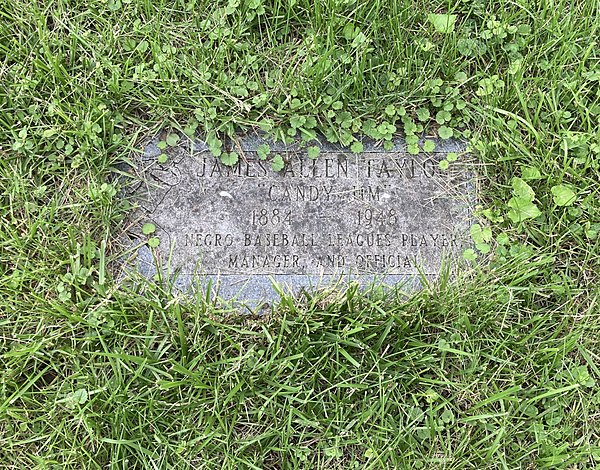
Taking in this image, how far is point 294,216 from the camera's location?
96.7 inches

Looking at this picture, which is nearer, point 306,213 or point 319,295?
point 319,295

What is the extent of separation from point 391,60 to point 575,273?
45.6 inches

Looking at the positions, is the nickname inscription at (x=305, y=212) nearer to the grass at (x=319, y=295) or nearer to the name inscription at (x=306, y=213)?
the name inscription at (x=306, y=213)

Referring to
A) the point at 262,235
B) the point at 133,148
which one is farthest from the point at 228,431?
the point at 133,148

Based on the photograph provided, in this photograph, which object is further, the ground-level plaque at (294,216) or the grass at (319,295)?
the ground-level plaque at (294,216)

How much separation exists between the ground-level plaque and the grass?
0.11m

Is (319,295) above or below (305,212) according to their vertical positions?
below

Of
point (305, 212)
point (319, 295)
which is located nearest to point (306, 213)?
point (305, 212)

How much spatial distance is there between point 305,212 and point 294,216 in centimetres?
5

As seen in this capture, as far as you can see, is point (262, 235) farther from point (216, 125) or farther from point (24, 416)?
point (24, 416)

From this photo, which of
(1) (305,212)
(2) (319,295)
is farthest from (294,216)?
(2) (319,295)

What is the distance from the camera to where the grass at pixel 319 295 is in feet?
7.34

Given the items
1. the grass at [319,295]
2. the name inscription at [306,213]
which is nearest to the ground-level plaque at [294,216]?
the name inscription at [306,213]

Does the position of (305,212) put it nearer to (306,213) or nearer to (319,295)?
(306,213)
